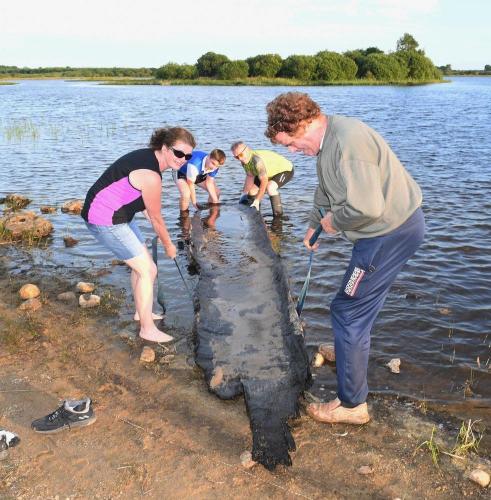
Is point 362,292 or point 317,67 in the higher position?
point 317,67

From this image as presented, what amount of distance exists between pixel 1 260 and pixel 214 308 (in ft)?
12.6

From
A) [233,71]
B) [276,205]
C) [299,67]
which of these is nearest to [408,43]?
[299,67]

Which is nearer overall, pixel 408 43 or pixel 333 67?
pixel 333 67

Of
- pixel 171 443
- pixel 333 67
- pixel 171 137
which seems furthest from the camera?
pixel 333 67

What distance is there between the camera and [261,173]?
8531 millimetres

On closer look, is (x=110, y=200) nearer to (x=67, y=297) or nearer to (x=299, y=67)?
(x=67, y=297)

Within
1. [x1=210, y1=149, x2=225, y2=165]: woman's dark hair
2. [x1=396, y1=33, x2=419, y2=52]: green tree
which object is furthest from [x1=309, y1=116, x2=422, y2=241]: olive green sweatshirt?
[x1=396, y1=33, x2=419, y2=52]: green tree

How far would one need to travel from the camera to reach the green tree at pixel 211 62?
7894 centimetres

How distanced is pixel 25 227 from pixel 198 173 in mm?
3041

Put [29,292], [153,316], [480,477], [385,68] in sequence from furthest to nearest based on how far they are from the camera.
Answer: [385,68]
[29,292]
[153,316]
[480,477]

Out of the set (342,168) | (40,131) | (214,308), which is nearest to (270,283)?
(214,308)

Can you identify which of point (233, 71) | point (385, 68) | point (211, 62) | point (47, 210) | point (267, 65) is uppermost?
point (211, 62)

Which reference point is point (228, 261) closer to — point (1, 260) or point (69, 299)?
point (69, 299)

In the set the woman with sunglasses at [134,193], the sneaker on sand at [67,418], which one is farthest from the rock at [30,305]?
the sneaker on sand at [67,418]
